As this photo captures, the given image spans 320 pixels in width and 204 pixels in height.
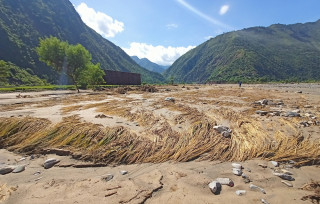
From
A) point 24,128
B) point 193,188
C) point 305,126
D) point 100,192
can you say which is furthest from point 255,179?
point 24,128

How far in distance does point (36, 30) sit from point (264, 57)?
163 metres

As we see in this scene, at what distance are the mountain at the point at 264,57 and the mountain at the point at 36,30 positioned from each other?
286ft

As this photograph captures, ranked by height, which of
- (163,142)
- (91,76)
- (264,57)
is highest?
(264,57)

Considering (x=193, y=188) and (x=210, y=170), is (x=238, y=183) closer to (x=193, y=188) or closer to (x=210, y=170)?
(x=210, y=170)

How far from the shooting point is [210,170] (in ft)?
Result: 10.9

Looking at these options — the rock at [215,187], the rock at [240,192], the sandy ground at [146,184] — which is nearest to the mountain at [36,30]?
the sandy ground at [146,184]

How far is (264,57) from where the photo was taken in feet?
418

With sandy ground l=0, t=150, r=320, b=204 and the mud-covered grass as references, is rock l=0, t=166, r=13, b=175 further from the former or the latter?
the mud-covered grass

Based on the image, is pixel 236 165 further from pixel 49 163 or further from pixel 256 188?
pixel 49 163

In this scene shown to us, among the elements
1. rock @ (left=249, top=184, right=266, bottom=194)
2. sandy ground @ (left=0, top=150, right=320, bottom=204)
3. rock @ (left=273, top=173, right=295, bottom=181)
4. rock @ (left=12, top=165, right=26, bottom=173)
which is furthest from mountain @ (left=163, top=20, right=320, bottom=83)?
rock @ (left=12, top=165, right=26, bottom=173)

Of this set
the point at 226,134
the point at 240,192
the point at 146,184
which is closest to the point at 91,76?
the point at 226,134

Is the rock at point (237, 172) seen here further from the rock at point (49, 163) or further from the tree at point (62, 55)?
the tree at point (62, 55)

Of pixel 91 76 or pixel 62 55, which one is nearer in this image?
pixel 62 55

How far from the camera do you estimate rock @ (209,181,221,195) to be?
8.50ft
